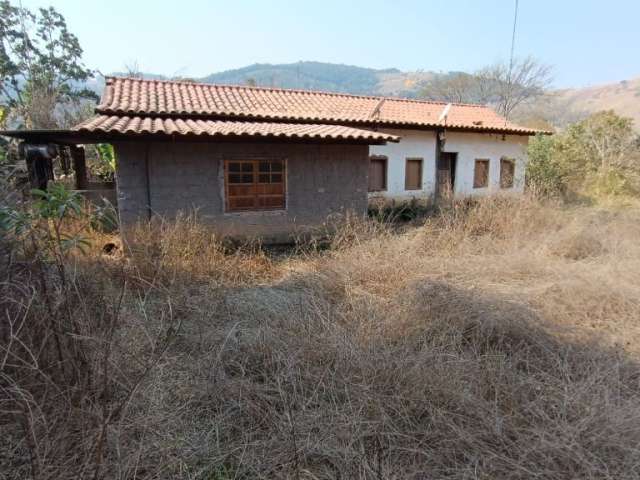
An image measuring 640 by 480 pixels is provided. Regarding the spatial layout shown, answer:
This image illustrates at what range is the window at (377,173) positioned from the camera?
12.4m

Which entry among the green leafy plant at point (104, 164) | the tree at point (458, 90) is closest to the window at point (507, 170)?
the green leafy plant at point (104, 164)

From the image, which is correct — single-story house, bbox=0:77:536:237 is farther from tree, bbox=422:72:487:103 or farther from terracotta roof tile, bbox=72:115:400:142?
tree, bbox=422:72:487:103

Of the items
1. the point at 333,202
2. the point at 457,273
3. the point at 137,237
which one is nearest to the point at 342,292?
the point at 457,273

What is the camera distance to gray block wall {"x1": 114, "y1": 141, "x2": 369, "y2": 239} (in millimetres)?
7293

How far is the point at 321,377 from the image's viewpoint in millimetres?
3020

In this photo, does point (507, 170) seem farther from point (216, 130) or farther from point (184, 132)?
point (184, 132)

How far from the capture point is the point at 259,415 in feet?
9.14

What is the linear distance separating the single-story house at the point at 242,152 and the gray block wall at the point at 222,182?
0.06 feet

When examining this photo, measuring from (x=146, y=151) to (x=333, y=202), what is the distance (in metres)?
3.98

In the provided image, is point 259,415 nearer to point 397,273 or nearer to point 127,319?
point 127,319

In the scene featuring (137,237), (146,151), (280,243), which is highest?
(146,151)

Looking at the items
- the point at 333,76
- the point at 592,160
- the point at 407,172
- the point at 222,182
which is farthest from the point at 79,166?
the point at 333,76

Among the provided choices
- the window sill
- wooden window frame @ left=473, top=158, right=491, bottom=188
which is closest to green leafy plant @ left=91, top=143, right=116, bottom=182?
the window sill

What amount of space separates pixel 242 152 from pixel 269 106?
4.33 metres
